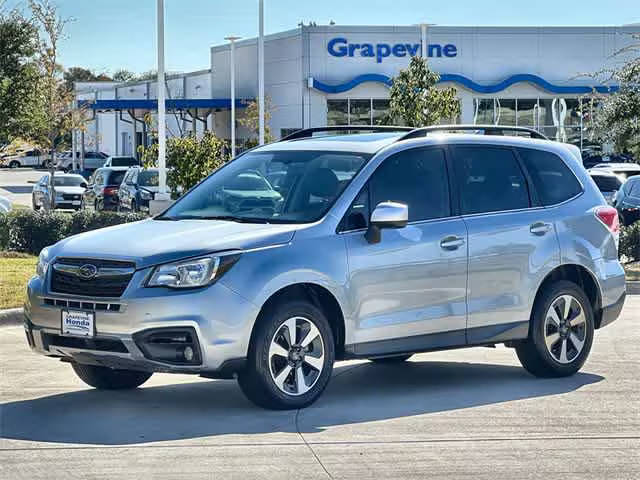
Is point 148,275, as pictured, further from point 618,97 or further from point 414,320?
point 618,97

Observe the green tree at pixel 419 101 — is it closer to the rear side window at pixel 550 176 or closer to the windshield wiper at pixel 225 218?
the rear side window at pixel 550 176

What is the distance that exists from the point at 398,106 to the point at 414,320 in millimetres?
24447

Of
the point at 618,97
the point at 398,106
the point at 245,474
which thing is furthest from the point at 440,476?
the point at 398,106

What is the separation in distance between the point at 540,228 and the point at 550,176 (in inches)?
23.6

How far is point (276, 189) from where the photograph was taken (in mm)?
9516

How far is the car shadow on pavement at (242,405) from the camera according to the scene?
321 inches

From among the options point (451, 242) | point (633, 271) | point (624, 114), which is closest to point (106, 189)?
point (624, 114)

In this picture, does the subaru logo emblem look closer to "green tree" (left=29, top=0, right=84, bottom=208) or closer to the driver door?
the driver door

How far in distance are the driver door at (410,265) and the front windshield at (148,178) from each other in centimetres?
2551

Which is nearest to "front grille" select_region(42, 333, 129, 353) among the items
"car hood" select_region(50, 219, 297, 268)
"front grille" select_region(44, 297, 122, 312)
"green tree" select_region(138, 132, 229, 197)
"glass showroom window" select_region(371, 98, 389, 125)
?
"front grille" select_region(44, 297, 122, 312)

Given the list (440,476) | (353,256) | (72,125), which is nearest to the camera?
(440,476)

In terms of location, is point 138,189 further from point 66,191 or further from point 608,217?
point 608,217

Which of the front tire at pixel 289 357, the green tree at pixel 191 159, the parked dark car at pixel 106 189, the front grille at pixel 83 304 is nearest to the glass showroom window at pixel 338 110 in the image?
the parked dark car at pixel 106 189

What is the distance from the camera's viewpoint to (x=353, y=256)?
904 centimetres
